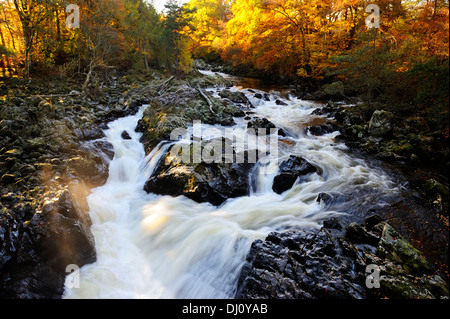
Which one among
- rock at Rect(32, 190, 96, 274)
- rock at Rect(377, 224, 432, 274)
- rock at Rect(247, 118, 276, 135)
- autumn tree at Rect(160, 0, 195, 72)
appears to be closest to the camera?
rock at Rect(377, 224, 432, 274)

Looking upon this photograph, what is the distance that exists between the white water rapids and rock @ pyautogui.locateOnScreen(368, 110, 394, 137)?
2166mm

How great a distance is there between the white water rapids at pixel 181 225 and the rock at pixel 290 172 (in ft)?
0.81

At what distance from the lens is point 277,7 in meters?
21.7

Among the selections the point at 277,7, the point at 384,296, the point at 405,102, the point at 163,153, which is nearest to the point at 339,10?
the point at 277,7

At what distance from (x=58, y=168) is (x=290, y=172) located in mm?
7879

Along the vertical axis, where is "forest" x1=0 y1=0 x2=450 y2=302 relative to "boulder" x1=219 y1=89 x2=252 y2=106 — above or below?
below

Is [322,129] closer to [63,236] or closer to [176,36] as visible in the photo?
[63,236]

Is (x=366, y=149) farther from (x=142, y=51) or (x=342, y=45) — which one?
(x=142, y=51)

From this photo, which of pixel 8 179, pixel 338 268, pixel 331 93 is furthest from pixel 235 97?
pixel 338 268

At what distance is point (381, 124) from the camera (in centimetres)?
1035

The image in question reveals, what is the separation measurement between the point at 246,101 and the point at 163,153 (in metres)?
10.6

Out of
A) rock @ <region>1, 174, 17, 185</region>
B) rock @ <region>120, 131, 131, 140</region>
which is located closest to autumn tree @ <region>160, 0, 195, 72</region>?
rock @ <region>120, 131, 131, 140</region>

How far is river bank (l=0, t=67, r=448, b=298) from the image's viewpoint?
4.54 m

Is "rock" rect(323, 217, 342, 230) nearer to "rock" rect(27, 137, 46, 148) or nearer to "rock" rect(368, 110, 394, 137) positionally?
"rock" rect(368, 110, 394, 137)
